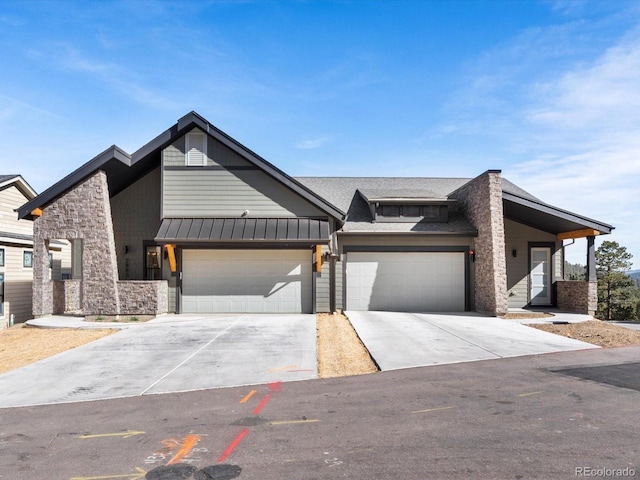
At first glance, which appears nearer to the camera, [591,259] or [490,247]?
[490,247]

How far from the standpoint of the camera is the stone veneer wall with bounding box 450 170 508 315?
15.9 m

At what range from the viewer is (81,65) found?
1391 centimetres

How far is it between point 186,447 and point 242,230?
37.8ft

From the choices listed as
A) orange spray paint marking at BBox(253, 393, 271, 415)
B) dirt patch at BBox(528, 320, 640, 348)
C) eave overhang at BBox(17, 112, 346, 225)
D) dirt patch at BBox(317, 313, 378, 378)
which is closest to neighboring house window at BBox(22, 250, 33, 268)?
eave overhang at BBox(17, 112, 346, 225)

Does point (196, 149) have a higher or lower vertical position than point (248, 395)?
higher

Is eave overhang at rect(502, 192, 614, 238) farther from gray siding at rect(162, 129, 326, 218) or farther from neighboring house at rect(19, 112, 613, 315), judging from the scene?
gray siding at rect(162, 129, 326, 218)

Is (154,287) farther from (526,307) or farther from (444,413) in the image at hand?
(526,307)

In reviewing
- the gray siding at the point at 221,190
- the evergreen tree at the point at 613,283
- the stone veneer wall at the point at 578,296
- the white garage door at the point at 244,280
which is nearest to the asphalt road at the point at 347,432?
the white garage door at the point at 244,280

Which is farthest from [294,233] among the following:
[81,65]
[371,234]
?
[81,65]

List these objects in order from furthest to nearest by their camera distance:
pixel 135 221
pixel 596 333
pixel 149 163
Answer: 1. pixel 135 221
2. pixel 149 163
3. pixel 596 333

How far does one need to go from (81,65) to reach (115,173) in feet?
12.8

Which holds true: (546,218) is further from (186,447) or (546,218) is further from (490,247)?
(186,447)

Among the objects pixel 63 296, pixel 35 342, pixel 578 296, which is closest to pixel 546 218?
A: pixel 578 296

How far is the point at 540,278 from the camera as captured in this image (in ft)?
62.0
